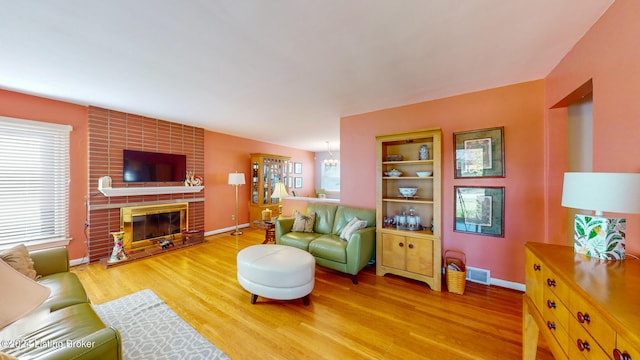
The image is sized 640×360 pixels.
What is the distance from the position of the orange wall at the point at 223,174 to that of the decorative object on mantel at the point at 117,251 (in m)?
1.59

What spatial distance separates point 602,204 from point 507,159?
1.81 m

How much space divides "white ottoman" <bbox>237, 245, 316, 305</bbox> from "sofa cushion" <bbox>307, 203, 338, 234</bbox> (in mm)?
1176

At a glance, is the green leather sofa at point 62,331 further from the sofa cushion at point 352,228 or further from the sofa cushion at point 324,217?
the sofa cushion at point 324,217

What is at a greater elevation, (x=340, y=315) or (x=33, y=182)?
(x=33, y=182)

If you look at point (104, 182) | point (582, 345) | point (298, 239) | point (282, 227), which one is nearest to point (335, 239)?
point (298, 239)

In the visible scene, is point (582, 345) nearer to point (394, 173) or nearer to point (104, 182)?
point (394, 173)

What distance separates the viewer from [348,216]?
346 centimetres

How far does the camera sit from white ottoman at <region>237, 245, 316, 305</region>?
215cm

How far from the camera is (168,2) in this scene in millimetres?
1373

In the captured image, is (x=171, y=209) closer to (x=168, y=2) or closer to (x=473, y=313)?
(x=168, y=2)

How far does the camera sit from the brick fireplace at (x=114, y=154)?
339cm

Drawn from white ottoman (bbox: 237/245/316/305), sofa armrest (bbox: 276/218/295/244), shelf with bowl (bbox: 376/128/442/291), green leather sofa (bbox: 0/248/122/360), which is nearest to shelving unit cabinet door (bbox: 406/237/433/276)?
shelf with bowl (bbox: 376/128/442/291)

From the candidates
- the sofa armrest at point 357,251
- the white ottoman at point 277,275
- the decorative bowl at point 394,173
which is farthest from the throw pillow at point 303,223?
the decorative bowl at point 394,173

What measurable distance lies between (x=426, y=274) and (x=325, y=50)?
2743 millimetres
